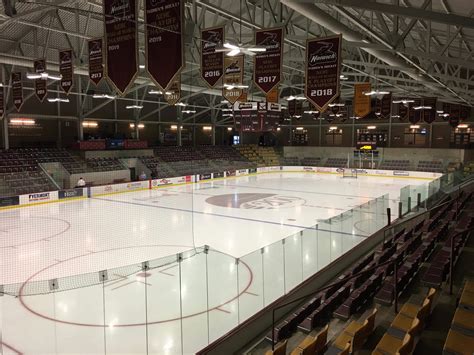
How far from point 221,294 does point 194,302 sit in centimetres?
48

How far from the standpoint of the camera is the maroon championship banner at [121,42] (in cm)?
719

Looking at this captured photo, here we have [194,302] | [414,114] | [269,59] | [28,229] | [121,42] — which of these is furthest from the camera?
[414,114]

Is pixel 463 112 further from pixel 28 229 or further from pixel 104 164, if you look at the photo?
pixel 28 229

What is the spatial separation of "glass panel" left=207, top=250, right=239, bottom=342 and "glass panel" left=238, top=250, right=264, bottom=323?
0.46ft

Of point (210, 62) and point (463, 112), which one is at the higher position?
point (463, 112)

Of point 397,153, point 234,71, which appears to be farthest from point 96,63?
point 397,153

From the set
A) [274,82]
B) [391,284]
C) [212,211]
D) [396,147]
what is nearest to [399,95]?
[396,147]

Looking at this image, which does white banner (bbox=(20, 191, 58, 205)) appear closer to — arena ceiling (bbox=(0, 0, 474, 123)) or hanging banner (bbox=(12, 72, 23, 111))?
hanging banner (bbox=(12, 72, 23, 111))

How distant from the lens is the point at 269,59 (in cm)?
1010

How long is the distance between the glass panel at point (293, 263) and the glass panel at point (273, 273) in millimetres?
167

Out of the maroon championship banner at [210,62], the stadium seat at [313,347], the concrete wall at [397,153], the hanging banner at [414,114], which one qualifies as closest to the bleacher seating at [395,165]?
the concrete wall at [397,153]

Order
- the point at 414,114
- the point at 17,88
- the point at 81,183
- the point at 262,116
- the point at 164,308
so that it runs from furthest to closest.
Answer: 1. the point at 414,114
2. the point at 262,116
3. the point at 81,183
4. the point at 17,88
5. the point at 164,308

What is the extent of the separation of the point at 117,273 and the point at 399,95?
37115mm

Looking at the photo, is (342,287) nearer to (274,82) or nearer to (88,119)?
(274,82)
